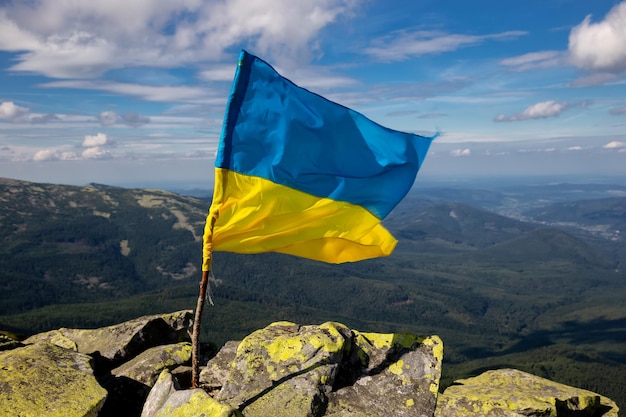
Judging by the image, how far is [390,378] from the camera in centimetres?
1612

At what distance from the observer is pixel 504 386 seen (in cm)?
1833

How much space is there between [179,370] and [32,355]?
5.49m

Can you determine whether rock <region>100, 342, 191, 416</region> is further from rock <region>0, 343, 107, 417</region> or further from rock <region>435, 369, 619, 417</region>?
rock <region>435, 369, 619, 417</region>

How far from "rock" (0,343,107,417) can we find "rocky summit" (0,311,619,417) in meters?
0.03

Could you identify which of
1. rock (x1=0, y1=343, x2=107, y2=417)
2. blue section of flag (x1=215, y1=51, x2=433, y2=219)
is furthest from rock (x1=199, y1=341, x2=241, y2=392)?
blue section of flag (x1=215, y1=51, x2=433, y2=219)

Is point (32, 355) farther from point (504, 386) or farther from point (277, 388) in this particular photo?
point (504, 386)

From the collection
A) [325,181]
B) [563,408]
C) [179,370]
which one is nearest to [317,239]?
[325,181]


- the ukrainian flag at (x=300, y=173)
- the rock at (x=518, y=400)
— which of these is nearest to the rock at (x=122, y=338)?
the ukrainian flag at (x=300, y=173)

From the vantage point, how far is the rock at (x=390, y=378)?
14844 mm

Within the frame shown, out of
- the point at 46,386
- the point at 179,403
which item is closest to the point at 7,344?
the point at 46,386

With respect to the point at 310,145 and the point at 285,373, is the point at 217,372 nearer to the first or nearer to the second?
the point at 285,373

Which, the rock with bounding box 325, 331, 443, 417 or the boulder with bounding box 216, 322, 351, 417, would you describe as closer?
the boulder with bounding box 216, 322, 351, 417

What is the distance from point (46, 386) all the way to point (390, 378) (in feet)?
38.4

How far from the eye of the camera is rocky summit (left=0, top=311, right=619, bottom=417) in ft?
42.3
